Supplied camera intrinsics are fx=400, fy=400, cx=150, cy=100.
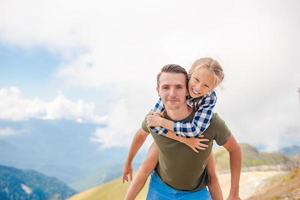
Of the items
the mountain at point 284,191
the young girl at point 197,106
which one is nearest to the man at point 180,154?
Answer: the young girl at point 197,106

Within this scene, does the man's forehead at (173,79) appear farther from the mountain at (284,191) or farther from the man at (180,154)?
the mountain at (284,191)

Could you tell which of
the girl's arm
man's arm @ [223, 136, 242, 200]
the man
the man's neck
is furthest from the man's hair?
man's arm @ [223, 136, 242, 200]

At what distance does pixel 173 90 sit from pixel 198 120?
0.50 m

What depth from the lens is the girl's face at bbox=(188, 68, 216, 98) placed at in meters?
5.05

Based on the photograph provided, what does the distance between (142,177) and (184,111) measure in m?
1.20

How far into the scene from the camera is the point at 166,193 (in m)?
5.55

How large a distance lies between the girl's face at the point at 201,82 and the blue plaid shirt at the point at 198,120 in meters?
0.14

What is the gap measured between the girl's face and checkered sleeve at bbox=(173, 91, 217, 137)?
140mm

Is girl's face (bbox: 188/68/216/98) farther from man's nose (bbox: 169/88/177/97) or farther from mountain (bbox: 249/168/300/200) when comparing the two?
mountain (bbox: 249/168/300/200)

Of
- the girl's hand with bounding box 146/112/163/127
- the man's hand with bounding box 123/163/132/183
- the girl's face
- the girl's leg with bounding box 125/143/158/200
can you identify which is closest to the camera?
the girl's face

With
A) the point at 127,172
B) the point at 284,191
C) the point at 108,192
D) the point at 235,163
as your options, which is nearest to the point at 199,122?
the point at 235,163

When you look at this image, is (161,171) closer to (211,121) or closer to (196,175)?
(196,175)

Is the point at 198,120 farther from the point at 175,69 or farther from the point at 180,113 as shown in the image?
the point at 175,69

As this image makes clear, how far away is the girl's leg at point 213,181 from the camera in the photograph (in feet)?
19.1
